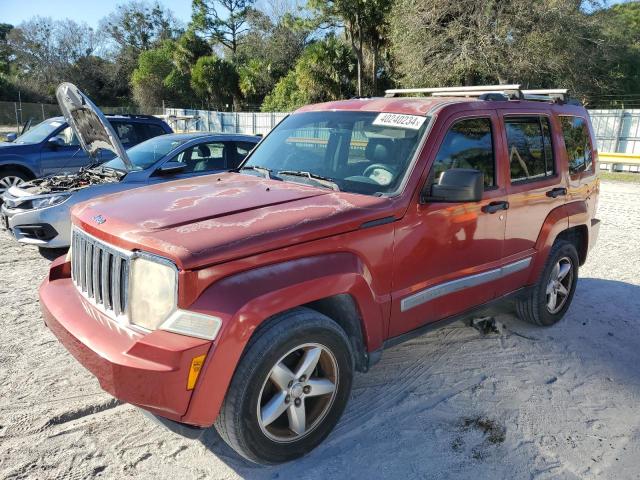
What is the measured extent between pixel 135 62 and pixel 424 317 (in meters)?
65.4

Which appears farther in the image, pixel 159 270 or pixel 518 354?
pixel 518 354

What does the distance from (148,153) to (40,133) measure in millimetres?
3392

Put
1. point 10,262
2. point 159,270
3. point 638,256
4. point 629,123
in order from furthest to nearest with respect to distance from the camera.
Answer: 1. point 629,123
2. point 638,256
3. point 10,262
4. point 159,270

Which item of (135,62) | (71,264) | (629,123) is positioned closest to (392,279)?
(71,264)

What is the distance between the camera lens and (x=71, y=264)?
334cm

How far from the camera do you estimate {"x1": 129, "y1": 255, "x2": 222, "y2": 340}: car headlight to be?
237 cm

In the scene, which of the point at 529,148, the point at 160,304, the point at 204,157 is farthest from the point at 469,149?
the point at 204,157

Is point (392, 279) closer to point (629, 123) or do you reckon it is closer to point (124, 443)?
point (124, 443)

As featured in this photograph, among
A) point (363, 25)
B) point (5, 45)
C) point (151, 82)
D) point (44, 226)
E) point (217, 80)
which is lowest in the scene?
point (44, 226)

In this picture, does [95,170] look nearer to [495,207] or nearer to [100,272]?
[100,272]

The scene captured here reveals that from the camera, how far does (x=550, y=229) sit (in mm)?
4449

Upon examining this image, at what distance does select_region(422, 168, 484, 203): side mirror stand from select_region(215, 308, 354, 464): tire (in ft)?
3.65

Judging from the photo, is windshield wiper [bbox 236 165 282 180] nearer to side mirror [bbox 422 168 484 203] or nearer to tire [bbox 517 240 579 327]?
side mirror [bbox 422 168 484 203]

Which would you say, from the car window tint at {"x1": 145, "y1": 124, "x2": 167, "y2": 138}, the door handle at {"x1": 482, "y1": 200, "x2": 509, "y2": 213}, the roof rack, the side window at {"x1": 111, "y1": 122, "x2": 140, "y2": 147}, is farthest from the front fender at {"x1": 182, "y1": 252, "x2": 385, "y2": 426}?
the car window tint at {"x1": 145, "y1": 124, "x2": 167, "y2": 138}
